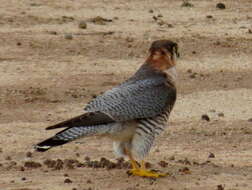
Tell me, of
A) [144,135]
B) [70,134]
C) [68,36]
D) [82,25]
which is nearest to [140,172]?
[144,135]

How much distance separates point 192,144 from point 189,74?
13.1ft

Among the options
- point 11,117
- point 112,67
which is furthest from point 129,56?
point 11,117

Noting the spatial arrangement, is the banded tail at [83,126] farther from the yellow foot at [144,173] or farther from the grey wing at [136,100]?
the yellow foot at [144,173]

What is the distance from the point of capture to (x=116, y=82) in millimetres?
14945

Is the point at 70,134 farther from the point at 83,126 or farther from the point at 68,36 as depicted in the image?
the point at 68,36

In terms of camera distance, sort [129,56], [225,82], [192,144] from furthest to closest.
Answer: [129,56] < [225,82] < [192,144]

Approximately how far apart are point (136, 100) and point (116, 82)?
521 centimetres

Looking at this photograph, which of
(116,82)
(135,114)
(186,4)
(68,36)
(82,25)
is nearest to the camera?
(135,114)

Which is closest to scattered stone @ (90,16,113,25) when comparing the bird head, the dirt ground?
the dirt ground

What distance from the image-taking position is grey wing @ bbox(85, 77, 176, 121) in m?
9.56

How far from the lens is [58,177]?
961 centimetres

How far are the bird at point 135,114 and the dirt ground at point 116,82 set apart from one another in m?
0.30

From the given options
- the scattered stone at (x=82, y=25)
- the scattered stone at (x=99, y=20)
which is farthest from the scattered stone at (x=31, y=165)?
the scattered stone at (x=99, y=20)

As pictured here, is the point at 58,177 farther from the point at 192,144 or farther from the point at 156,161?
the point at 192,144
